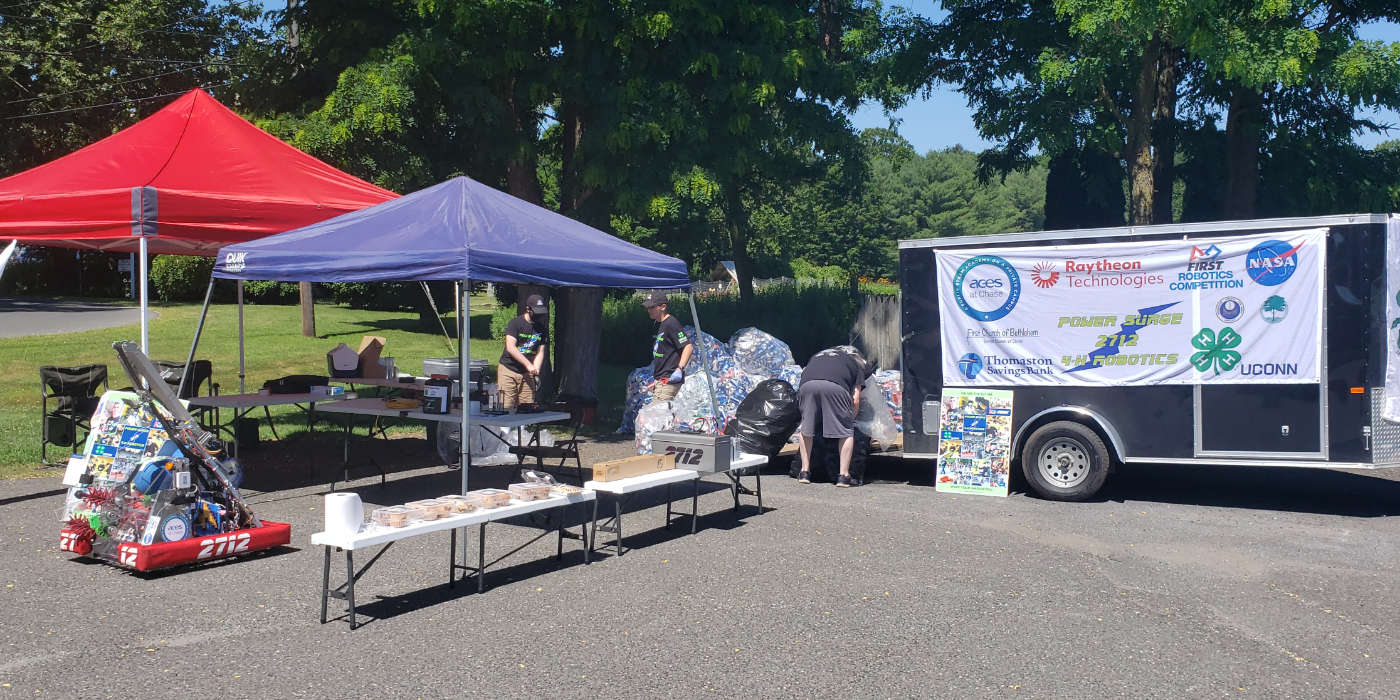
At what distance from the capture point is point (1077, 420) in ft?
33.9

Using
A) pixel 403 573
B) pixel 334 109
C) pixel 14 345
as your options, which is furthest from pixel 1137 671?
pixel 14 345

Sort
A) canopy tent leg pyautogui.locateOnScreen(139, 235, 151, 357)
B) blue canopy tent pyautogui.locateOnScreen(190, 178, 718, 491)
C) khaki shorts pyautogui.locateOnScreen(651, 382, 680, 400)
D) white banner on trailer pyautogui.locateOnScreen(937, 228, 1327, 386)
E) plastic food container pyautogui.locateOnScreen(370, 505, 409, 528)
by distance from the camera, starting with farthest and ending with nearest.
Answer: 1. khaki shorts pyautogui.locateOnScreen(651, 382, 680, 400)
2. white banner on trailer pyautogui.locateOnScreen(937, 228, 1327, 386)
3. canopy tent leg pyautogui.locateOnScreen(139, 235, 151, 357)
4. blue canopy tent pyautogui.locateOnScreen(190, 178, 718, 491)
5. plastic food container pyautogui.locateOnScreen(370, 505, 409, 528)

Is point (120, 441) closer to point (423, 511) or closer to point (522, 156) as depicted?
point (423, 511)

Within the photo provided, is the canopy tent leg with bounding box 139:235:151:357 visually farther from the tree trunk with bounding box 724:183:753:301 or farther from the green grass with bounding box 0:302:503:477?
the tree trunk with bounding box 724:183:753:301

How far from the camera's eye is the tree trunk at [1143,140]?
57.8 ft

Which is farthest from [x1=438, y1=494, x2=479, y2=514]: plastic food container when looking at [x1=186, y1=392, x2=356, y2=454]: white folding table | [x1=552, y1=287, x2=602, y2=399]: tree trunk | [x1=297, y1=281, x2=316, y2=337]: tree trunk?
[x1=297, y1=281, x2=316, y2=337]: tree trunk

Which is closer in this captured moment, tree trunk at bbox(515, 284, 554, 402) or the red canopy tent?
the red canopy tent

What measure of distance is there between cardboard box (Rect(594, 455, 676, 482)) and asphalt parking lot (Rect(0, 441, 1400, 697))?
0.56 m

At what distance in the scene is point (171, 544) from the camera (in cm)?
728

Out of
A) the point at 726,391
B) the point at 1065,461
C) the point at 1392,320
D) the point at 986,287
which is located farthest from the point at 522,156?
the point at 1392,320

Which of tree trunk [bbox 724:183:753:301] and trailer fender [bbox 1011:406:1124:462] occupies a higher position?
tree trunk [bbox 724:183:753:301]

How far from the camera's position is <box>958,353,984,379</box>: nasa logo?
10750 mm

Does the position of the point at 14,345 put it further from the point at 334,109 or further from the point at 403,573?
the point at 403,573

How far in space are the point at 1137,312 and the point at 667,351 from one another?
4.68 meters
